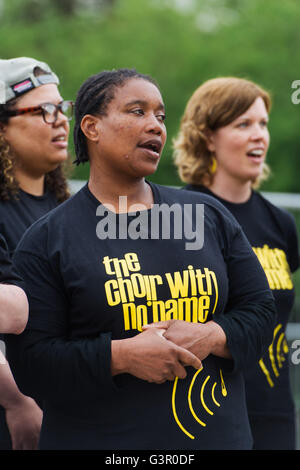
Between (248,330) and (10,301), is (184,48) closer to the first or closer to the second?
(248,330)

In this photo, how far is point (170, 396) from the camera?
8.69ft

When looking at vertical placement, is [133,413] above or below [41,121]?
below

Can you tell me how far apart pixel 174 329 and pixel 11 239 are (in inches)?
36.3

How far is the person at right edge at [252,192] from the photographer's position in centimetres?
378

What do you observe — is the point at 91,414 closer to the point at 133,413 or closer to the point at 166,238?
the point at 133,413

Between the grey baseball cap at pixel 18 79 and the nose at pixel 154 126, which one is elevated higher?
the grey baseball cap at pixel 18 79

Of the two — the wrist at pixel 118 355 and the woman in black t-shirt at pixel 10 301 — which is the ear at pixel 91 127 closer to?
the woman in black t-shirt at pixel 10 301

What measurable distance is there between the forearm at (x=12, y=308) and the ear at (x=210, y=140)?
72.6 inches

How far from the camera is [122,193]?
286 cm

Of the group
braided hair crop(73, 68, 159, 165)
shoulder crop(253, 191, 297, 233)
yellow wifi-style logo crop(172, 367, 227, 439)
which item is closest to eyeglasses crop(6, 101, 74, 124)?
braided hair crop(73, 68, 159, 165)

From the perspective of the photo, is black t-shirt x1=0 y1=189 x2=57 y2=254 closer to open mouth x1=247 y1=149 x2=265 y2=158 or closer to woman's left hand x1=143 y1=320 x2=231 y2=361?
woman's left hand x1=143 y1=320 x2=231 y2=361

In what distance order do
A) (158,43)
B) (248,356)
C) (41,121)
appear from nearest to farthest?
(248,356) → (41,121) → (158,43)

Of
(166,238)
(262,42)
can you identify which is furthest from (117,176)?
(262,42)

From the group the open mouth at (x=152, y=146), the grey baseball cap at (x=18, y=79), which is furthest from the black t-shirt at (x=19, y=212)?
the open mouth at (x=152, y=146)
